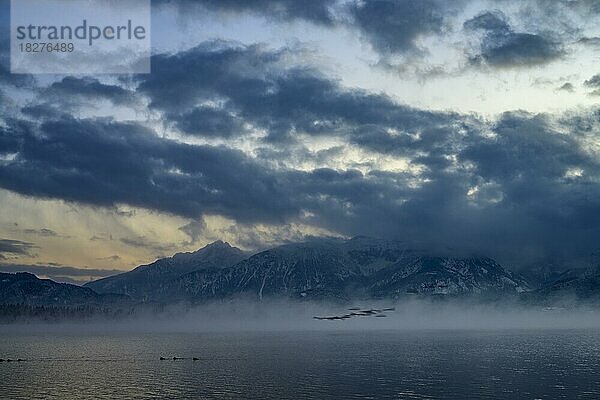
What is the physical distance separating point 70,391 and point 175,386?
2778 centimetres

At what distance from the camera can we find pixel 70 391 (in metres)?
155

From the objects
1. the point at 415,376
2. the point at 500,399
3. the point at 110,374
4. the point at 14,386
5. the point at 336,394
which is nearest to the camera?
the point at 500,399

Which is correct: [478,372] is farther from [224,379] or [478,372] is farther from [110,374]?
[110,374]

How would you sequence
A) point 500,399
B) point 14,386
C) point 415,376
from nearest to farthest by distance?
point 500,399
point 14,386
point 415,376

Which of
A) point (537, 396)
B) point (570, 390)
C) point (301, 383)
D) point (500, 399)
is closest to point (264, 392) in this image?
point (301, 383)

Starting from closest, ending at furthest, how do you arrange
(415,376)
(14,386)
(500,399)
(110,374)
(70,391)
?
(500,399) < (70,391) < (14,386) < (415,376) < (110,374)

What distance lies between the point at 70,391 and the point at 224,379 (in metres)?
45.8

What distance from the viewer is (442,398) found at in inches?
5359

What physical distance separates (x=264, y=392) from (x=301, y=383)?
19.0 meters

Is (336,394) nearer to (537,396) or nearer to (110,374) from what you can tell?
(537,396)

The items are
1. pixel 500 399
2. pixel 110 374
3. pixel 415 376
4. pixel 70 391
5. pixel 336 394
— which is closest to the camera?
pixel 500 399

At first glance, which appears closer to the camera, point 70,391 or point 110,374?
point 70,391

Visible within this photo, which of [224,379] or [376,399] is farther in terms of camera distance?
[224,379]

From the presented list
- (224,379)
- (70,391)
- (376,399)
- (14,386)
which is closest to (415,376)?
(376,399)
